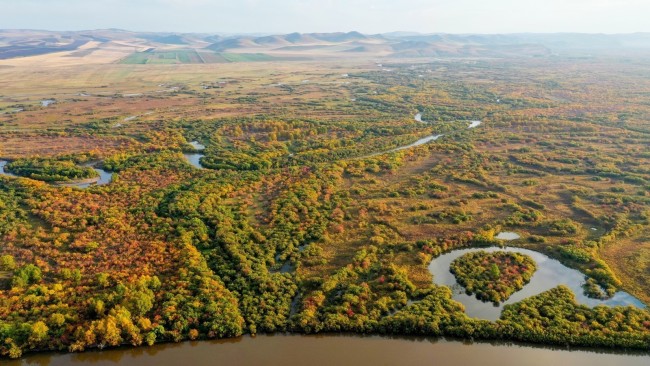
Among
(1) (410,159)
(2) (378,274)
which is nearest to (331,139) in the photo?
(1) (410,159)

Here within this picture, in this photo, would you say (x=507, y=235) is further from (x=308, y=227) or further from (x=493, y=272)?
(x=308, y=227)

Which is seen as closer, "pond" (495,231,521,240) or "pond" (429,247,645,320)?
"pond" (429,247,645,320)

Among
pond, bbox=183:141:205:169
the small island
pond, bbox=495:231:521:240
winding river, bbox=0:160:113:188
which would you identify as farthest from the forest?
pond, bbox=183:141:205:169

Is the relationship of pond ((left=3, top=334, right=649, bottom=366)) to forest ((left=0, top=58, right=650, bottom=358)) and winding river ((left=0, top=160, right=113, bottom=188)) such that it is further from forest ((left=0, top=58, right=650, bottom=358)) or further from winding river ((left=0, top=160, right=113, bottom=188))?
winding river ((left=0, top=160, right=113, bottom=188))

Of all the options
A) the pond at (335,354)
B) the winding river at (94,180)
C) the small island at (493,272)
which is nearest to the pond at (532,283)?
the small island at (493,272)

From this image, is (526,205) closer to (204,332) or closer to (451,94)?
(204,332)

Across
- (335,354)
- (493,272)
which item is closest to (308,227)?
(335,354)
